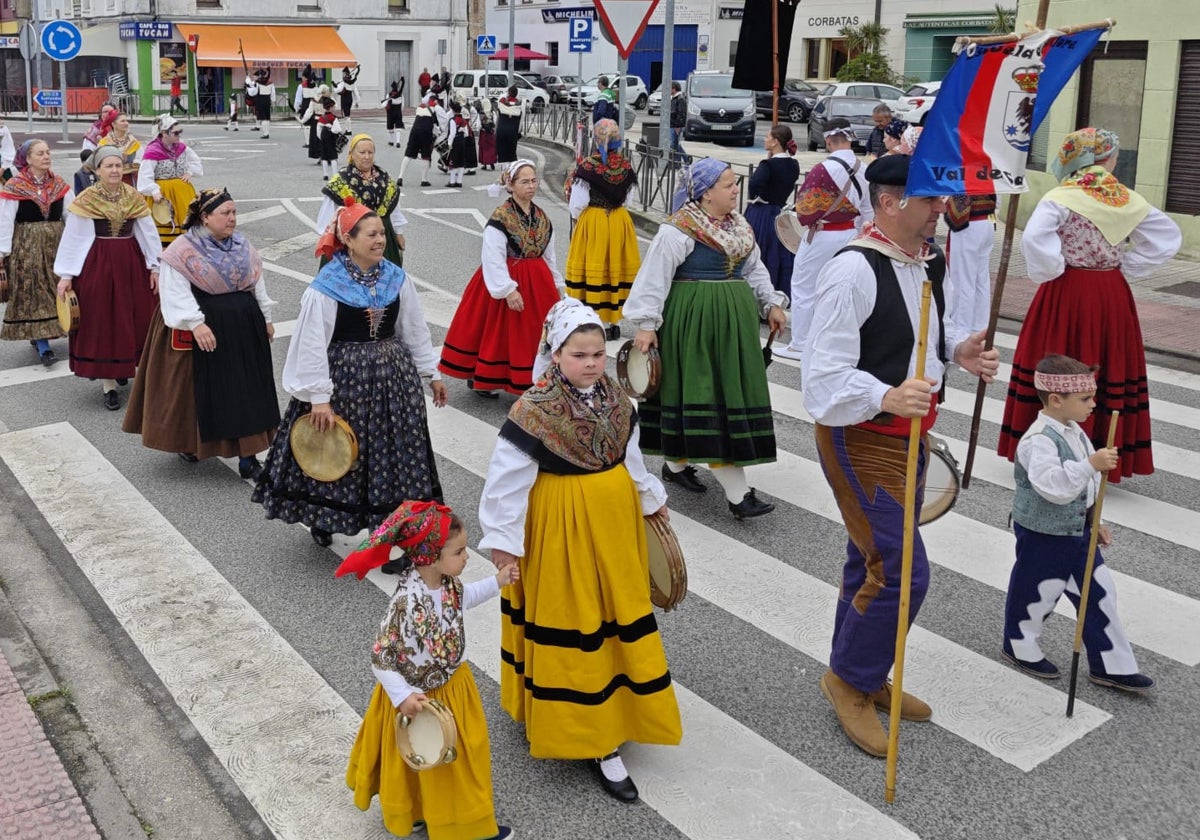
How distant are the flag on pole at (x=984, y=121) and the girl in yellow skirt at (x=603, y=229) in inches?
246

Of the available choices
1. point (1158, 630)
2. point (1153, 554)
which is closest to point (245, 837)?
point (1158, 630)

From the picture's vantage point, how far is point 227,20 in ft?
159

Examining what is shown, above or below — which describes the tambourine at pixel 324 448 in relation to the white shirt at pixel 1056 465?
below

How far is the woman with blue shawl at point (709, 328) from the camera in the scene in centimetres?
723

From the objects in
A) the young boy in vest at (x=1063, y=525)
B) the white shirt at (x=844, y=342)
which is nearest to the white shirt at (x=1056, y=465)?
the young boy in vest at (x=1063, y=525)

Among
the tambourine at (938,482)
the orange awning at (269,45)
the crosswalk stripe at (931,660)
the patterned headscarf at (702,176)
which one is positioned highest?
the orange awning at (269,45)

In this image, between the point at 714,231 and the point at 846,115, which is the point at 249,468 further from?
the point at 846,115

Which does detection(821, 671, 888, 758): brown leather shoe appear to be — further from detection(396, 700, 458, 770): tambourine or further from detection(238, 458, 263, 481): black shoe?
detection(238, 458, 263, 481): black shoe

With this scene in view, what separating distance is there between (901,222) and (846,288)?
33 centimetres

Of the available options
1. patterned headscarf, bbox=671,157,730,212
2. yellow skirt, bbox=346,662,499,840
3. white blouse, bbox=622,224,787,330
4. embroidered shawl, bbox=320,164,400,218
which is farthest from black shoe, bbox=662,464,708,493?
yellow skirt, bbox=346,662,499,840

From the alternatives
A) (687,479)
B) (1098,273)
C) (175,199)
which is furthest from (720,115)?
(1098,273)

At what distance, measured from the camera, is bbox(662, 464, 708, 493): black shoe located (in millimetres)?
7969

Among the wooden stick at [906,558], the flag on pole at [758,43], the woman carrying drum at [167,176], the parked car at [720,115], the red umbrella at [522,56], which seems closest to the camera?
the wooden stick at [906,558]

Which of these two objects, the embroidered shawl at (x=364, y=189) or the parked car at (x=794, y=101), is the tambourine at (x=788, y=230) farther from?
the parked car at (x=794, y=101)
